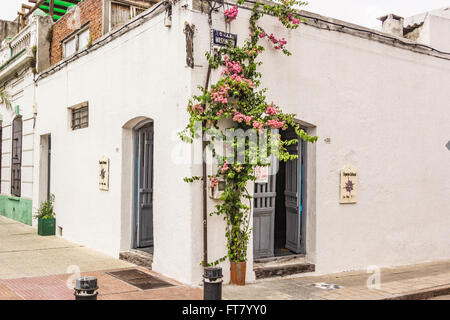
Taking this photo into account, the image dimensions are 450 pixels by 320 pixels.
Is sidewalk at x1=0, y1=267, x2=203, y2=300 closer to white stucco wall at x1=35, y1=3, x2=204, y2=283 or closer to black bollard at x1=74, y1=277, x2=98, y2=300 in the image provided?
white stucco wall at x1=35, y1=3, x2=204, y2=283

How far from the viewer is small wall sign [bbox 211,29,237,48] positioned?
7164mm

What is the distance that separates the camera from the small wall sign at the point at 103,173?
936cm

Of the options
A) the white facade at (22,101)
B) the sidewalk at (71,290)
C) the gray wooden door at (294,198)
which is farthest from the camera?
the white facade at (22,101)

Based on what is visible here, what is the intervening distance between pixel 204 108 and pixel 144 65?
1782 millimetres

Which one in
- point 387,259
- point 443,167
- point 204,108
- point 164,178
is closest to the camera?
point 204,108

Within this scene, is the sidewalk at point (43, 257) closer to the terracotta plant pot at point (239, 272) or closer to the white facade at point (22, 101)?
the white facade at point (22, 101)

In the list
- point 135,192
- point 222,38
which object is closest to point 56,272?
point 135,192

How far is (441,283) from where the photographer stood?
7.64m

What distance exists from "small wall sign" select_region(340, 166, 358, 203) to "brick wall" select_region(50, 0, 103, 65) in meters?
6.06

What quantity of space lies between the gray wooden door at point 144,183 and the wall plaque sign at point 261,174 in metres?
2.28

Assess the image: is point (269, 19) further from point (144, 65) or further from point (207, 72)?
point (144, 65)

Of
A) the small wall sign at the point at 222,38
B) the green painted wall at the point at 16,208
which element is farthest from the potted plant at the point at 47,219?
the small wall sign at the point at 222,38

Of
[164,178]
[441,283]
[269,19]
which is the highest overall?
[269,19]
